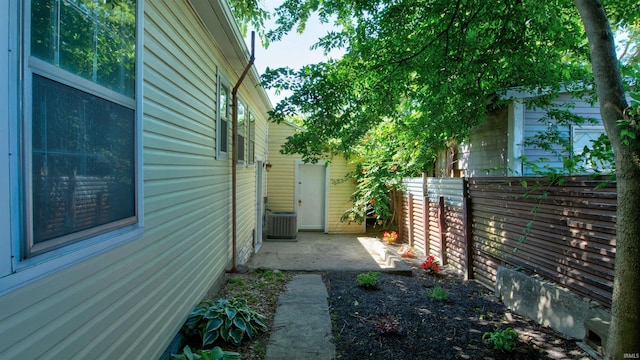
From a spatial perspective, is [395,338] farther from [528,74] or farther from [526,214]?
[528,74]

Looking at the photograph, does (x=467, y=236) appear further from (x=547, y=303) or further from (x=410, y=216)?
(x=410, y=216)

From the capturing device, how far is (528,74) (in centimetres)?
516

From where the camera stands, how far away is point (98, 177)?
1.83 m

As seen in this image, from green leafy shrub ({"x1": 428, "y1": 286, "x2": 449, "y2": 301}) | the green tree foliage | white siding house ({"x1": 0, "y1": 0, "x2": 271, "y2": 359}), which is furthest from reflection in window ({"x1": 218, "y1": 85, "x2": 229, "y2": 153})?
green leafy shrub ({"x1": 428, "y1": 286, "x2": 449, "y2": 301})

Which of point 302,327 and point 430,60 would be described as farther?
point 430,60

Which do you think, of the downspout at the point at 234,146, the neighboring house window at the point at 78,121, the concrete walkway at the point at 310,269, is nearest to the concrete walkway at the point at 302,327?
the concrete walkway at the point at 310,269

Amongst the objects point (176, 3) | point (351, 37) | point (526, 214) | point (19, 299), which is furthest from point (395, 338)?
point (351, 37)

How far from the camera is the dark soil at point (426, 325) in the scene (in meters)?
3.23

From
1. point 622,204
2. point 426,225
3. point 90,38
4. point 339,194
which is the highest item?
point 90,38

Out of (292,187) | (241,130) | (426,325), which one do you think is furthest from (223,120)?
(292,187)

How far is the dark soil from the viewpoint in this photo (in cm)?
323

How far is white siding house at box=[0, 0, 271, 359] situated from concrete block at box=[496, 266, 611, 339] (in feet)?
12.4

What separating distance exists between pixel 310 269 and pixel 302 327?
2.86 m

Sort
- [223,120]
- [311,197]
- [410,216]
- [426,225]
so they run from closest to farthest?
[223,120]
[426,225]
[410,216]
[311,197]
